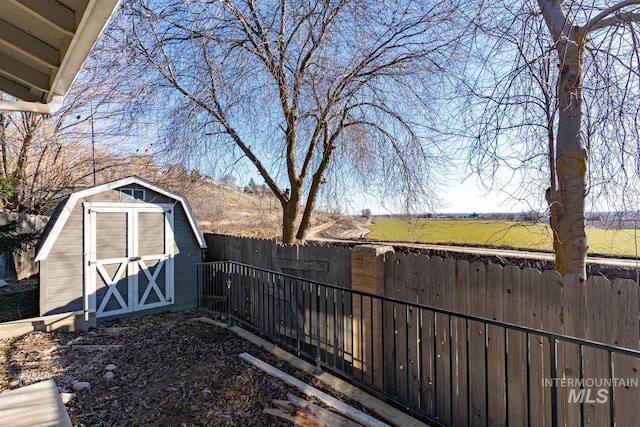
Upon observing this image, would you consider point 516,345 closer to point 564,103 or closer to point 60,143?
point 564,103

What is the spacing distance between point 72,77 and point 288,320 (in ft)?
14.2

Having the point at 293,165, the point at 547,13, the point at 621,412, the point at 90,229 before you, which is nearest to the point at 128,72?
the point at 90,229

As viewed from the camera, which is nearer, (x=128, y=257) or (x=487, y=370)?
(x=487, y=370)

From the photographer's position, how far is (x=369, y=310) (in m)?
3.91

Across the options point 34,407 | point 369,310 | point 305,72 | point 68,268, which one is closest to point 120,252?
point 68,268

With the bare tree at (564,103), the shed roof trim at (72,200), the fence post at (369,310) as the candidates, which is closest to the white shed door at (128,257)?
the shed roof trim at (72,200)

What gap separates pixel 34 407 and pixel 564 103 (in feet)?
17.8

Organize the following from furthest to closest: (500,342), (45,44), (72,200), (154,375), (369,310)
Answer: (72,200)
(369,310)
(154,375)
(500,342)
(45,44)

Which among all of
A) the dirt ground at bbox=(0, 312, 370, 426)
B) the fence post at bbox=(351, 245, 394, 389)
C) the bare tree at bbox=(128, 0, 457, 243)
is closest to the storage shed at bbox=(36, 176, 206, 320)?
the dirt ground at bbox=(0, 312, 370, 426)

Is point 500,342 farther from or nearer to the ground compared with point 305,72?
nearer to the ground

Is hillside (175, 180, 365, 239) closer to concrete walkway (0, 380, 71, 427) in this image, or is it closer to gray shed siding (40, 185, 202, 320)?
gray shed siding (40, 185, 202, 320)

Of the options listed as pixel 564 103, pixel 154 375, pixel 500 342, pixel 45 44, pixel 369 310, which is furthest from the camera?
pixel 369 310

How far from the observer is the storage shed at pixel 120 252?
581 centimetres

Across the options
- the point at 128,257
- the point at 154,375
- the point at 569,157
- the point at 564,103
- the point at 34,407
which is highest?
the point at 564,103
